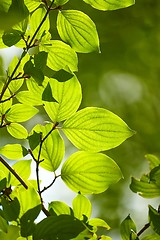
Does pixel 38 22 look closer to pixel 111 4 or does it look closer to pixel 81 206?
pixel 111 4

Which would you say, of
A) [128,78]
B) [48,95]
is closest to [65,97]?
[48,95]

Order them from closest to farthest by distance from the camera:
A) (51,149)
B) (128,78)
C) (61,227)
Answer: (61,227)
(51,149)
(128,78)

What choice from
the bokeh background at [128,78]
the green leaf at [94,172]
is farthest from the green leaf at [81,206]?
the bokeh background at [128,78]

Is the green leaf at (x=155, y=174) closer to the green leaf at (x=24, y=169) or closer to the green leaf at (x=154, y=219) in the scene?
the green leaf at (x=154, y=219)

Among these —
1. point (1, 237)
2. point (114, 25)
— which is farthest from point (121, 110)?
point (1, 237)

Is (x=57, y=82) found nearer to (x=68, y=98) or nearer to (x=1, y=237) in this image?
(x=68, y=98)

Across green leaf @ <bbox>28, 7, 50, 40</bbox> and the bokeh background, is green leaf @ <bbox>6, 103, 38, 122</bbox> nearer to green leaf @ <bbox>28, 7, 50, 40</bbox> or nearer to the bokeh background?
green leaf @ <bbox>28, 7, 50, 40</bbox>
